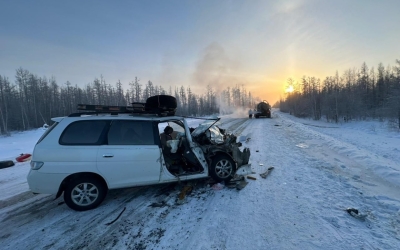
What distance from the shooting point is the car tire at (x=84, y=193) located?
11.4 feet

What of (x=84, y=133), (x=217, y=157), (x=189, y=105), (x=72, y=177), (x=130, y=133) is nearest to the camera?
(x=72, y=177)

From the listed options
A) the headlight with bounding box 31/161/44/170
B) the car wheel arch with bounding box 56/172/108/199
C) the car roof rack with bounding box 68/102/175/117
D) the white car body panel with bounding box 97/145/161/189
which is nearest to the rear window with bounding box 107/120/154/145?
the white car body panel with bounding box 97/145/161/189

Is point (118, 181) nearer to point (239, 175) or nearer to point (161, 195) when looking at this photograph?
point (161, 195)

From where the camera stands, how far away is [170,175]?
405cm

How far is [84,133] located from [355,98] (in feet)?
163

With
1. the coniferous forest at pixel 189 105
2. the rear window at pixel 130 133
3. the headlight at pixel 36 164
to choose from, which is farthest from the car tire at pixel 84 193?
the coniferous forest at pixel 189 105

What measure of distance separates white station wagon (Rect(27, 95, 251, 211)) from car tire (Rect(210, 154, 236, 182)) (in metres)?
0.19

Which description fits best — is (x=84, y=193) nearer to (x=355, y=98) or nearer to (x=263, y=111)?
(x=263, y=111)

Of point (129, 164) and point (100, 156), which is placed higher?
point (100, 156)

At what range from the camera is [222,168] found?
15.3 feet

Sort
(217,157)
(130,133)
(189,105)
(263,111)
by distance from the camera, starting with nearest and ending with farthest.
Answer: (130,133) → (217,157) → (263,111) → (189,105)

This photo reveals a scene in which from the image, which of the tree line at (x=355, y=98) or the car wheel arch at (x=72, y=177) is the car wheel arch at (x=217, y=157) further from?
the tree line at (x=355, y=98)

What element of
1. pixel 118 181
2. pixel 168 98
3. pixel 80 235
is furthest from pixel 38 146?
pixel 168 98

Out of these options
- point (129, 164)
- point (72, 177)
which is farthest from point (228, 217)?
point (72, 177)
